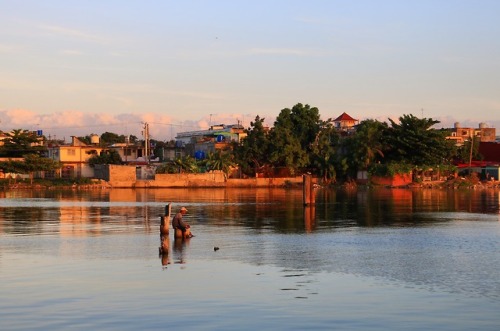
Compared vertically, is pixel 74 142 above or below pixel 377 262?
above

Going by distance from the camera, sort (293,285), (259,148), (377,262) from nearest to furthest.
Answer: (293,285) < (377,262) < (259,148)

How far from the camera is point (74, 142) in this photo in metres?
115

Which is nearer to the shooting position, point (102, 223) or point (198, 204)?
point (102, 223)

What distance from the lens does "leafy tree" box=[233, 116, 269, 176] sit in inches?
4176

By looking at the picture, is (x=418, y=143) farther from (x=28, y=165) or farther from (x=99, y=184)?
(x=28, y=165)

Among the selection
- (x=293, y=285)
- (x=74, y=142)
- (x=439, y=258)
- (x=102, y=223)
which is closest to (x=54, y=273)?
(x=293, y=285)

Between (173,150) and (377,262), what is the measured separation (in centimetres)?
10324

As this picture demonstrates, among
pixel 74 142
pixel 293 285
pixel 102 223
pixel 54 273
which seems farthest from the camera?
pixel 74 142

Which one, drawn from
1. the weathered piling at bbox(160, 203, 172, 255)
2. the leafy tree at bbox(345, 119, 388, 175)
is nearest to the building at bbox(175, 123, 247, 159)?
the leafy tree at bbox(345, 119, 388, 175)

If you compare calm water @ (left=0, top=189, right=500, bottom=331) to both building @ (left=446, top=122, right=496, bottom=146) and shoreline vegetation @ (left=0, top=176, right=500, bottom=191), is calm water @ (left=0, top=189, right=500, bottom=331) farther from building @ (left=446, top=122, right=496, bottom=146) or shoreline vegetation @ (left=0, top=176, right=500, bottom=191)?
building @ (left=446, top=122, right=496, bottom=146)

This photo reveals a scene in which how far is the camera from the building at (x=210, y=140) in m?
119

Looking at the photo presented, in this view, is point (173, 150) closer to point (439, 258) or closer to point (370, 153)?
point (370, 153)

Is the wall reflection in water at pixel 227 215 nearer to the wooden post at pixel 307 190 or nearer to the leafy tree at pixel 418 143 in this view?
the wooden post at pixel 307 190

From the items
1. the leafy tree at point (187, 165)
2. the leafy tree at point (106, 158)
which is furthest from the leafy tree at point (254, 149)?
the leafy tree at point (106, 158)
